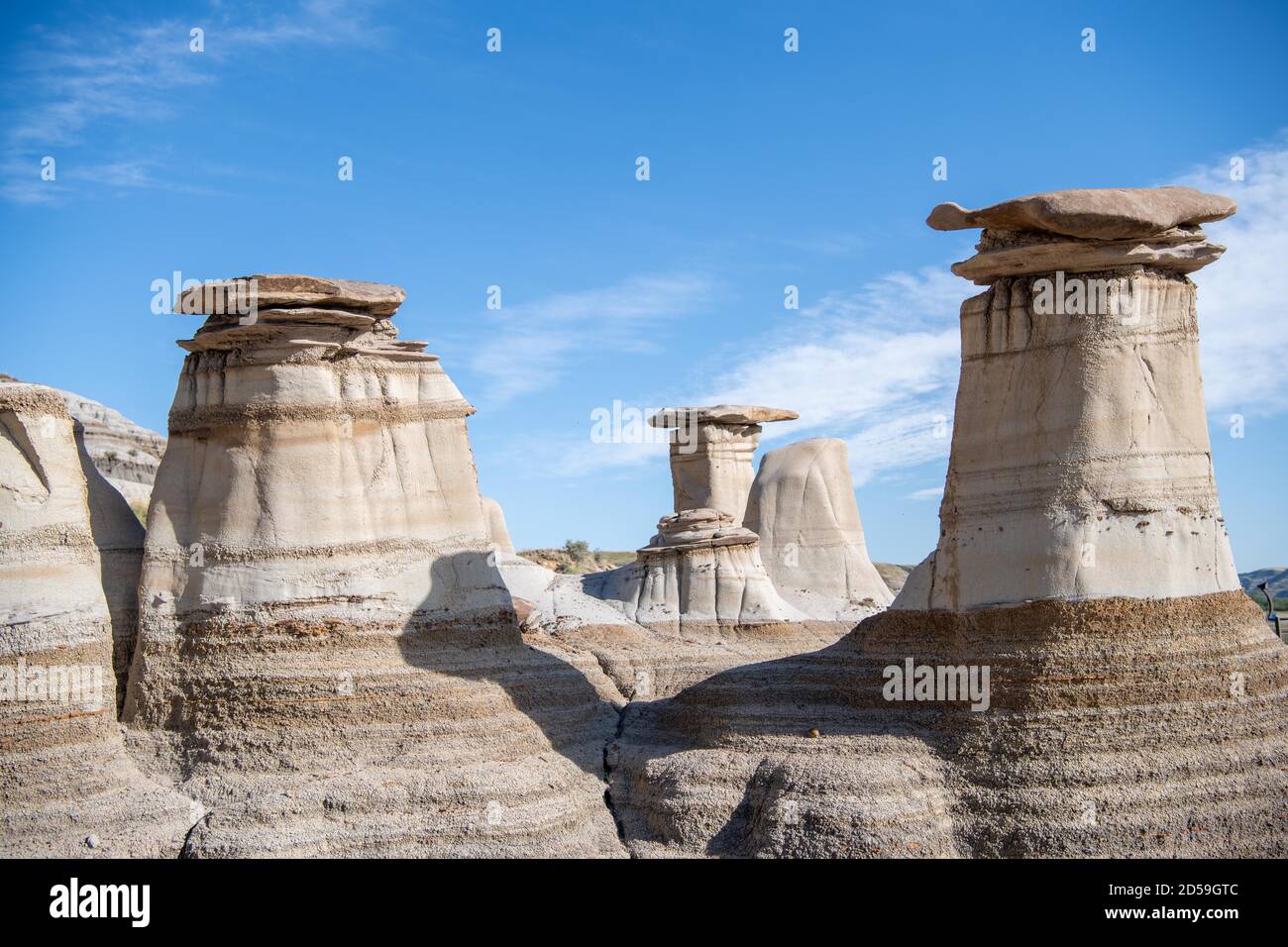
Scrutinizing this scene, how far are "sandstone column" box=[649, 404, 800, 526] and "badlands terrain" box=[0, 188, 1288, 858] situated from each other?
58.4 ft

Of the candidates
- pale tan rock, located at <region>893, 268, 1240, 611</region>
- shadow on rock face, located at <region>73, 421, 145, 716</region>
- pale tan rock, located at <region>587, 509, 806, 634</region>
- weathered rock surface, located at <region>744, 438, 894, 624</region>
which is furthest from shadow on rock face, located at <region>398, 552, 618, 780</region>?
weathered rock surface, located at <region>744, 438, 894, 624</region>

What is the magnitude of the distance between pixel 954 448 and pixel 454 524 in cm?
660

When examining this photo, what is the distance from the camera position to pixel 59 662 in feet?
50.5

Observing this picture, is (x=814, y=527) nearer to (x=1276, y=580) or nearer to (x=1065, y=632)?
(x=1065, y=632)

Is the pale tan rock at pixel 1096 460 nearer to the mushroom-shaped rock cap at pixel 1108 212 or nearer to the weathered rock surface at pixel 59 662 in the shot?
the mushroom-shaped rock cap at pixel 1108 212

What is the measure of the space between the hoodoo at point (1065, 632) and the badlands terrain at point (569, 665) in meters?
0.04

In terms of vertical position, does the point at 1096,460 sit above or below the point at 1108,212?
below

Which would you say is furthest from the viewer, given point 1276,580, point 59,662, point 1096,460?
point 1276,580

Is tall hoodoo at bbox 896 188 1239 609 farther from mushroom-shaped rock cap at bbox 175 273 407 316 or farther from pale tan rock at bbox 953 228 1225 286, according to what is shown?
mushroom-shaped rock cap at bbox 175 273 407 316

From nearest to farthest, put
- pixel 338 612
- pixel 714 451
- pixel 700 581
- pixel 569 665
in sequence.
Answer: pixel 338 612
pixel 569 665
pixel 700 581
pixel 714 451

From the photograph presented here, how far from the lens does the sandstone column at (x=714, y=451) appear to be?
36.0 m

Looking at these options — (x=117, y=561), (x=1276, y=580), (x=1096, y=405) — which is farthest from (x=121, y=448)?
(x=1276, y=580)

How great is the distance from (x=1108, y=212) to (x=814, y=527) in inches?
804

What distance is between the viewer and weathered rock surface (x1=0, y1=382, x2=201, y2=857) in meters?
14.3
